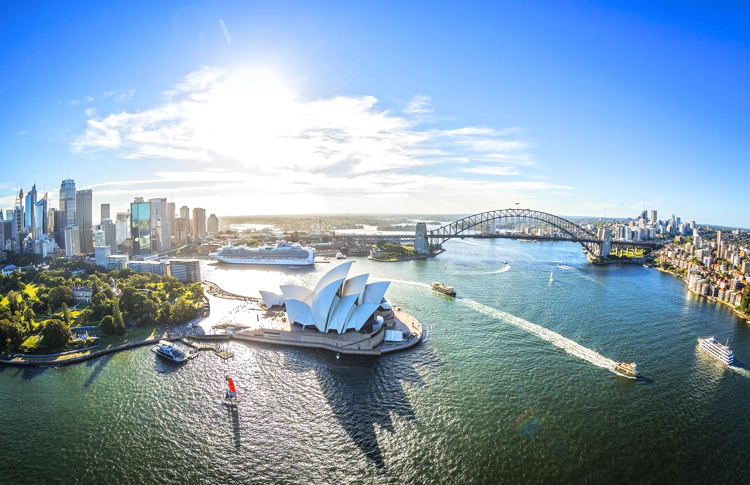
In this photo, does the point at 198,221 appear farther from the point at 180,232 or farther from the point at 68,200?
the point at 68,200

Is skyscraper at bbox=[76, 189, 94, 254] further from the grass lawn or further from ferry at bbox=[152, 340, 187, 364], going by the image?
ferry at bbox=[152, 340, 187, 364]

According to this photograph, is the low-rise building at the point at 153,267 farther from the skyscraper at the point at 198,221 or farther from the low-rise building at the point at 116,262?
the skyscraper at the point at 198,221

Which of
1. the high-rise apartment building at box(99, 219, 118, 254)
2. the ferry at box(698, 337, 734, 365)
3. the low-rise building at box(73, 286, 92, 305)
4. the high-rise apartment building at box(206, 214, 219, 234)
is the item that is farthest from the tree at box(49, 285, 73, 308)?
the high-rise apartment building at box(206, 214, 219, 234)

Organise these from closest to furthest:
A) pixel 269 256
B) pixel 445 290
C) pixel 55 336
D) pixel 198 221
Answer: pixel 55 336, pixel 445 290, pixel 269 256, pixel 198 221

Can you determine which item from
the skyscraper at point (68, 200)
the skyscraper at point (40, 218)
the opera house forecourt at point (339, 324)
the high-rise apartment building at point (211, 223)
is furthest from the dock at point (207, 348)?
the high-rise apartment building at point (211, 223)

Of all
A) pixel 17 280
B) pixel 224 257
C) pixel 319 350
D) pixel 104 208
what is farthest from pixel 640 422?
pixel 104 208

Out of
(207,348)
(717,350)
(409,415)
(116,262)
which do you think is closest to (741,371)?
(717,350)

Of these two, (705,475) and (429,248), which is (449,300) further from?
(429,248)
